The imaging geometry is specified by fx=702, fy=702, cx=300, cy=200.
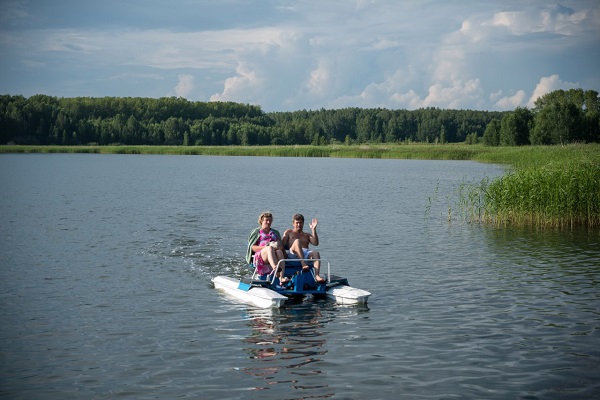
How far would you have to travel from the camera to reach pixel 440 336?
12.1 meters

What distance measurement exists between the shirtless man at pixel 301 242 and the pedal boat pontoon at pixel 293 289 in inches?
6.5

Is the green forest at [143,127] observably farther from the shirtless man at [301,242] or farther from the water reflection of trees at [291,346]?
the water reflection of trees at [291,346]

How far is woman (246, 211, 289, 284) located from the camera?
580 inches

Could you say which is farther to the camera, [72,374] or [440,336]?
[440,336]

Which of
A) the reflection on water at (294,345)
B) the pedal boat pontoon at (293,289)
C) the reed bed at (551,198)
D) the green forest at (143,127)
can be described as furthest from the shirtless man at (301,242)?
the green forest at (143,127)

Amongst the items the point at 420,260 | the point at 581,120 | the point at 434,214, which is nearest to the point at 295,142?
the point at 581,120

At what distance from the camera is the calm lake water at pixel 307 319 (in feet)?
32.3

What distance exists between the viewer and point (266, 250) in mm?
14922

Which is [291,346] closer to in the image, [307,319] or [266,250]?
[307,319]

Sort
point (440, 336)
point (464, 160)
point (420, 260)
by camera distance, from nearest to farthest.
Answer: point (440, 336)
point (420, 260)
point (464, 160)

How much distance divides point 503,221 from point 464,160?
69353 mm

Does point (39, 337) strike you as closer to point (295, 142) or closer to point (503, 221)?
point (503, 221)

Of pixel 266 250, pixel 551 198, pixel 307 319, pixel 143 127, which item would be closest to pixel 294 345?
pixel 307 319

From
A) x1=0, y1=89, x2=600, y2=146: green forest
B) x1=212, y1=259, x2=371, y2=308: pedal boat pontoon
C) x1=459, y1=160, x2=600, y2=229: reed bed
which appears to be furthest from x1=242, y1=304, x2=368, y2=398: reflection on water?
x1=0, y1=89, x2=600, y2=146: green forest
